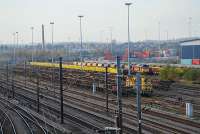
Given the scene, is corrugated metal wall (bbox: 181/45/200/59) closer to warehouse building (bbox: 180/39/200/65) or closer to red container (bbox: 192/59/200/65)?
warehouse building (bbox: 180/39/200/65)

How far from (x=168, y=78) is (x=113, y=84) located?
1362 centimetres

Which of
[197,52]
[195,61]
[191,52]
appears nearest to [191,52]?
[191,52]

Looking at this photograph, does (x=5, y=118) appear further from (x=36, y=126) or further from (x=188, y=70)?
(x=188, y=70)

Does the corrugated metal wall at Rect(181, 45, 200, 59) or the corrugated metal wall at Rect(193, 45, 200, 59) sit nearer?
the corrugated metal wall at Rect(193, 45, 200, 59)

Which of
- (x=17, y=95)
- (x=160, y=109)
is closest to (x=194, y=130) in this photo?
(x=160, y=109)

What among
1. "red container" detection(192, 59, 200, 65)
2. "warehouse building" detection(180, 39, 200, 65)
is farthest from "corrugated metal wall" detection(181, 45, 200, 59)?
"red container" detection(192, 59, 200, 65)

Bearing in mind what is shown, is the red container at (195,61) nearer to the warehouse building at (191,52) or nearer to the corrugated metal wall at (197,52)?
the warehouse building at (191,52)

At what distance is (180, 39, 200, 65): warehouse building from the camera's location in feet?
244

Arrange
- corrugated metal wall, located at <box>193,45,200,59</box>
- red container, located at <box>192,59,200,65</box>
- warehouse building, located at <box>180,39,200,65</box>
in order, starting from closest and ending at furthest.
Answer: red container, located at <box>192,59,200,65</box> < corrugated metal wall, located at <box>193,45,200,59</box> < warehouse building, located at <box>180,39,200,65</box>

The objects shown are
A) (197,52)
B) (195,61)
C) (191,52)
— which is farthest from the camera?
(191,52)

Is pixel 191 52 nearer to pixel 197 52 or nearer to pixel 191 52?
pixel 191 52

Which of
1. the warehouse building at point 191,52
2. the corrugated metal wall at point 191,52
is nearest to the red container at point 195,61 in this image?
the warehouse building at point 191,52

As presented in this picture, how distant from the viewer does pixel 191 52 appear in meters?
76.1

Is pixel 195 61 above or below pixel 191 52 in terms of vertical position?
below
